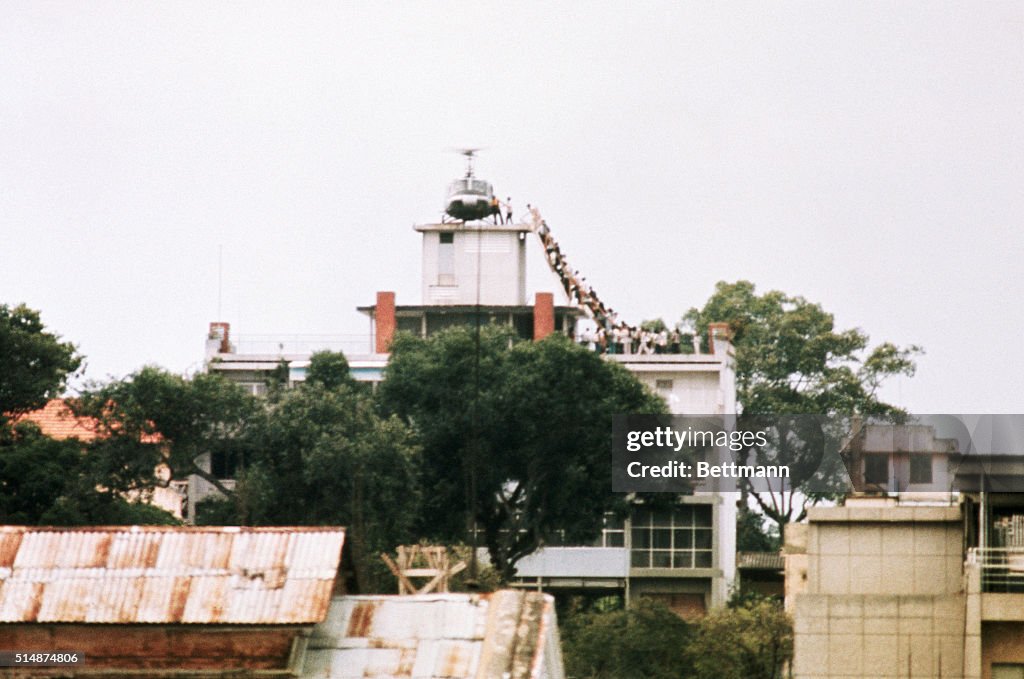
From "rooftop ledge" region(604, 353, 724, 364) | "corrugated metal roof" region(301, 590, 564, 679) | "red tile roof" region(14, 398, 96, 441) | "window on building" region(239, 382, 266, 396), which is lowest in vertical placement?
"corrugated metal roof" region(301, 590, 564, 679)

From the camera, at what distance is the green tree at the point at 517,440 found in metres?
67.0

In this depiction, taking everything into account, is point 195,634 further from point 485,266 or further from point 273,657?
point 485,266

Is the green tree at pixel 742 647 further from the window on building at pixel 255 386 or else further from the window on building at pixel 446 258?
the window on building at pixel 446 258

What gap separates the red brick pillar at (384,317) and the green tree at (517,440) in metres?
10.4

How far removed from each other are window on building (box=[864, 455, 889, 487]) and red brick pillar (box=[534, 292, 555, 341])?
1330 inches

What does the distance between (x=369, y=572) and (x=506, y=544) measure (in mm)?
14746

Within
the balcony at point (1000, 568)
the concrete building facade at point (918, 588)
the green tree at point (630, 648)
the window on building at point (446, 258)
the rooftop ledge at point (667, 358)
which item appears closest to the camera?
the concrete building facade at point (918, 588)

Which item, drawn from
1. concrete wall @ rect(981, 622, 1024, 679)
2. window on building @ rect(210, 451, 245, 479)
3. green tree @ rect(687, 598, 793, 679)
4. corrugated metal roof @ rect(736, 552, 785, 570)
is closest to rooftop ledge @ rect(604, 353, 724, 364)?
A: corrugated metal roof @ rect(736, 552, 785, 570)

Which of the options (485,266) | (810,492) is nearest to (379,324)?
(485,266)

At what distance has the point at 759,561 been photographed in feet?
265

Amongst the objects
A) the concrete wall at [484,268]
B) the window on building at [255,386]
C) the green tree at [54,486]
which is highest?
the concrete wall at [484,268]

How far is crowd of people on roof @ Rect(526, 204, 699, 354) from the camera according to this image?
80.6m

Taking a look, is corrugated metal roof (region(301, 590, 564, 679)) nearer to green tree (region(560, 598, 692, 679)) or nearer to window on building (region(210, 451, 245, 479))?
green tree (region(560, 598, 692, 679))

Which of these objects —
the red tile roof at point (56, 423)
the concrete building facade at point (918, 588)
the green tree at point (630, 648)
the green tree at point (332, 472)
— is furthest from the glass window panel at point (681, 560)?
the concrete building facade at point (918, 588)
